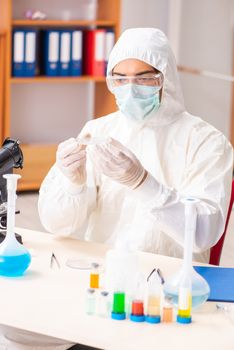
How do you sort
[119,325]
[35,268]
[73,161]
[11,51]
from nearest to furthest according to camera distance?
[119,325] < [35,268] < [73,161] < [11,51]

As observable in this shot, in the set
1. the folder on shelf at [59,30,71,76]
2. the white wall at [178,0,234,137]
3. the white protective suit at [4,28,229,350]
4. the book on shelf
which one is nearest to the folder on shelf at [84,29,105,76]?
the book on shelf

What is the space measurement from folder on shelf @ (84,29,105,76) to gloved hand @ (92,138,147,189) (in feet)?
11.0

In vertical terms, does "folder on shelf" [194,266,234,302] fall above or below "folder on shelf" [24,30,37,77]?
below

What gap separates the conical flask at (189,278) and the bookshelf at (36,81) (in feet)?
12.0

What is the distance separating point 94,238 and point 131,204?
0.19m

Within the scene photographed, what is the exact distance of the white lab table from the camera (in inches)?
68.6

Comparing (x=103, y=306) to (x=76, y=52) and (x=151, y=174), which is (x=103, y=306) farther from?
(x=76, y=52)

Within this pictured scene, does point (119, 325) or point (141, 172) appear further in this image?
point (141, 172)

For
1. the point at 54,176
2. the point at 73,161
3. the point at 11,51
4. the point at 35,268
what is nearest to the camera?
the point at 35,268

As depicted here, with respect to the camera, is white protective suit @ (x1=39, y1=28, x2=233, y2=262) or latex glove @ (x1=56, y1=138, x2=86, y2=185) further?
white protective suit @ (x1=39, y1=28, x2=233, y2=262)

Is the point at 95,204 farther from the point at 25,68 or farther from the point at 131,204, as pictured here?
the point at 25,68

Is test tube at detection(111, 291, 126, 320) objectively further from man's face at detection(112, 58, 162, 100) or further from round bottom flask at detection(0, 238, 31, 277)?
man's face at detection(112, 58, 162, 100)

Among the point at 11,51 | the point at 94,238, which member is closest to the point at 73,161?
the point at 94,238

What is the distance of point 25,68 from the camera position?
5422mm
